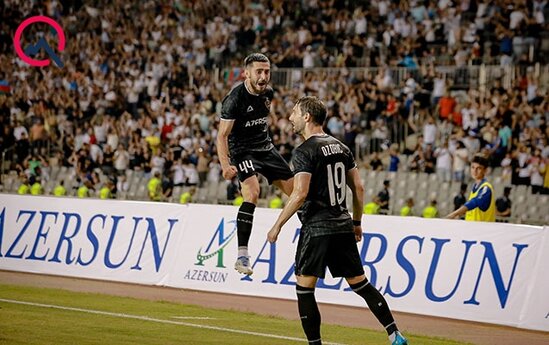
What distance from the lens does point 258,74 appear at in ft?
40.3

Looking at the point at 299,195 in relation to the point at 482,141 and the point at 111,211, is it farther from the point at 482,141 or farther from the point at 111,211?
the point at 482,141

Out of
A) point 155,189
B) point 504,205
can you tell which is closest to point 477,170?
point 504,205

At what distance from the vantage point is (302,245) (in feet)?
33.9

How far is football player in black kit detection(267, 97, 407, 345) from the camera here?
400 inches

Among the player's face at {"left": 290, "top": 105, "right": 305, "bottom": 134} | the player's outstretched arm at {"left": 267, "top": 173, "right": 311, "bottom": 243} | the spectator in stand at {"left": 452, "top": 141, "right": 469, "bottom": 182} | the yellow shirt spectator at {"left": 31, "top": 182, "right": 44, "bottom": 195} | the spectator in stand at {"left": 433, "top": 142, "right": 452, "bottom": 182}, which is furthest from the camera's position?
the yellow shirt spectator at {"left": 31, "top": 182, "right": 44, "bottom": 195}

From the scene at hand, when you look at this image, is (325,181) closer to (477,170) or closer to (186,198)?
(477,170)

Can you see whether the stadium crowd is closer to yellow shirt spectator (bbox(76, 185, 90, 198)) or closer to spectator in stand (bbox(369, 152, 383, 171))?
spectator in stand (bbox(369, 152, 383, 171))

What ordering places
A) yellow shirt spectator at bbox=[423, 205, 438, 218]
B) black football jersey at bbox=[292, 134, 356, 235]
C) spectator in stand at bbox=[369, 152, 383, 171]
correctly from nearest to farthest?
black football jersey at bbox=[292, 134, 356, 235] → yellow shirt spectator at bbox=[423, 205, 438, 218] → spectator in stand at bbox=[369, 152, 383, 171]

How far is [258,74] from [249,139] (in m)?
0.85

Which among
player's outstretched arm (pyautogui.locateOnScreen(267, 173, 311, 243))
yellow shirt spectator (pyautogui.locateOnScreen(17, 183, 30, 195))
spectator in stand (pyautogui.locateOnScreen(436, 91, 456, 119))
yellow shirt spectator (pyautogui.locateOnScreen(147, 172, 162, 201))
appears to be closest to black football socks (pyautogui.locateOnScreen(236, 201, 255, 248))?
player's outstretched arm (pyautogui.locateOnScreen(267, 173, 311, 243))

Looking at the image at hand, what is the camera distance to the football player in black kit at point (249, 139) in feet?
40.5

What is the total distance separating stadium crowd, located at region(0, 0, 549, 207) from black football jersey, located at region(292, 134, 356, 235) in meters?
14.1

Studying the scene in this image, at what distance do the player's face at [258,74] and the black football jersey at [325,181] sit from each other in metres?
2.21

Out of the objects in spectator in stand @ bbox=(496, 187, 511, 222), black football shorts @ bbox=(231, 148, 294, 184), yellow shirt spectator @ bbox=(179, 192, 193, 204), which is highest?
black football shorts @ bbox=(231, 148, 294, 184)
